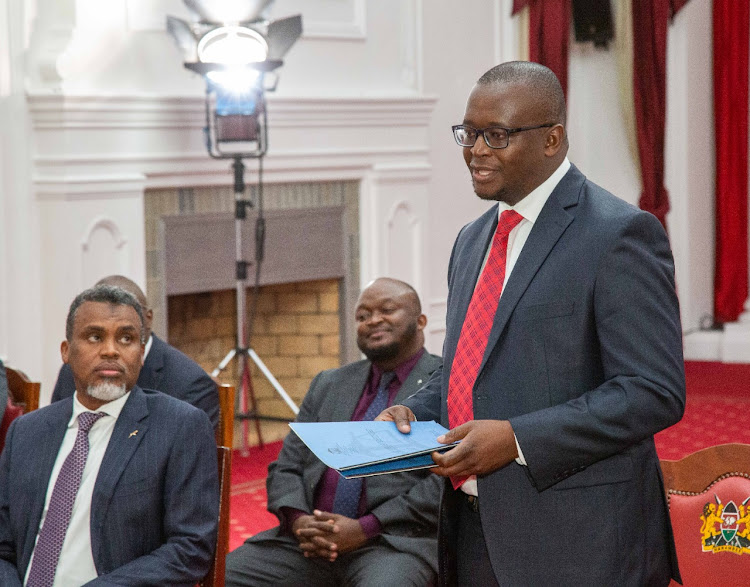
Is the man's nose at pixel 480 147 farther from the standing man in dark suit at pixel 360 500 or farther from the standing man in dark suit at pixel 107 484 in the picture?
the standing man in dark suit at pixel 360 500

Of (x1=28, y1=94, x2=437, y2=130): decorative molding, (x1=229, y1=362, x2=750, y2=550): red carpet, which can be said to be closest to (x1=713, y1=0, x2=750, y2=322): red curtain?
(x1=229, y1=362, x2=750, y2=550): red carpet

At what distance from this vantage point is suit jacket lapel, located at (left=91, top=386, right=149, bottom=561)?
251 centimetres

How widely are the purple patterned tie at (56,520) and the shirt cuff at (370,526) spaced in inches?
35.2

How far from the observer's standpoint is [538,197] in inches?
78.0

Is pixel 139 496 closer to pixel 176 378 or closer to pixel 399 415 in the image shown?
pixel 399 415

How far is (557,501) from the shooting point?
1.90 metres


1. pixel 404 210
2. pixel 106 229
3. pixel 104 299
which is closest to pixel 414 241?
pixel 404 210

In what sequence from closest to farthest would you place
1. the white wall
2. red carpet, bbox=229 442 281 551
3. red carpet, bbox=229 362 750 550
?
red carpet, bbox=229 442 281 551, red carpet, bbox=229 362 750 550, the white wall

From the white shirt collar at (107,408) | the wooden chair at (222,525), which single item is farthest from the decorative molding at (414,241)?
the white shirt collar at (107,408)

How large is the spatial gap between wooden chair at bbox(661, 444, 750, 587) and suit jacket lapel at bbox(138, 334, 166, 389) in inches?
69.3

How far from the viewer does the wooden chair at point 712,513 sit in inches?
94.9

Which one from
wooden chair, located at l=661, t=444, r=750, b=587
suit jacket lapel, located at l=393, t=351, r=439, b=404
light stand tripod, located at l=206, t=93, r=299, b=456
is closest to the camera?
wooden chair, located at l=661, t=444, r=750, b=587

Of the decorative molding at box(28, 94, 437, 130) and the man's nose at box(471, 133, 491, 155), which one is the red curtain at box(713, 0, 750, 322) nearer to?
the decorative molding at box(28, 94, 437, 130)

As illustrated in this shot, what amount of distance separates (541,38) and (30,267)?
167 inches
